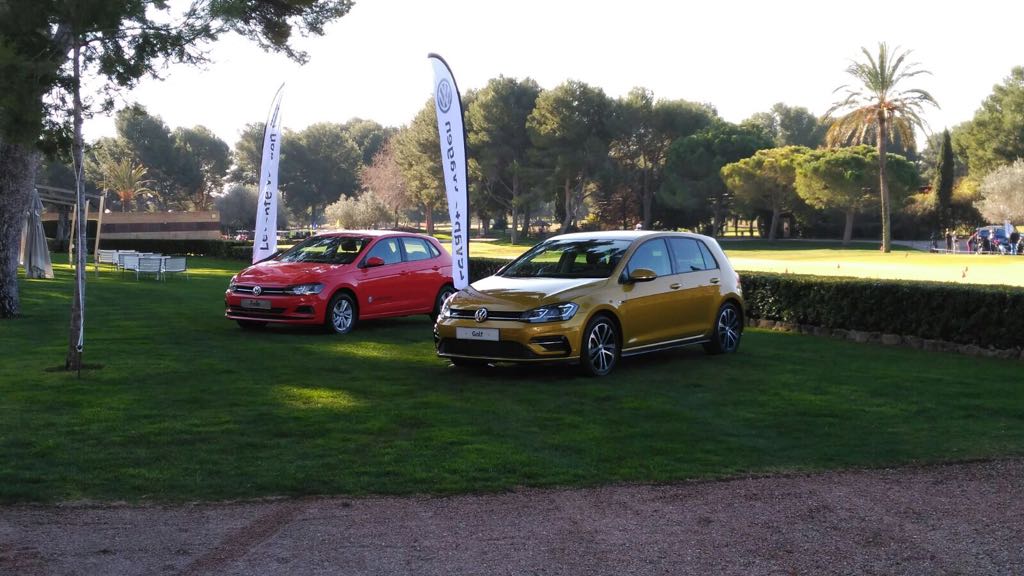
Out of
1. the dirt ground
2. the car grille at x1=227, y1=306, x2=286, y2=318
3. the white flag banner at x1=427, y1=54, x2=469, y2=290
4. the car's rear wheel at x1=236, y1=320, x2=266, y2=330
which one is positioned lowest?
the dirt ground

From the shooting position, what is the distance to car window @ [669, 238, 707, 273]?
1234cm

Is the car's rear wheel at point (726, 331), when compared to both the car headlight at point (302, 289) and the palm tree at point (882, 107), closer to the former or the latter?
the car headlight at point (302, 289)

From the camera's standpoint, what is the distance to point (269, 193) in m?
19.9

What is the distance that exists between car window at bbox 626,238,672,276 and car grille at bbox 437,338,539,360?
178cm

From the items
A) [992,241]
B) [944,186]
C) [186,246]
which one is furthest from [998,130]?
[186,246]

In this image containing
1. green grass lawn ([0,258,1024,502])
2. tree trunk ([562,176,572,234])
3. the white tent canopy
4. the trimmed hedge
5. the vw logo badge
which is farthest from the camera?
tree trunk ([562,176,572,234])

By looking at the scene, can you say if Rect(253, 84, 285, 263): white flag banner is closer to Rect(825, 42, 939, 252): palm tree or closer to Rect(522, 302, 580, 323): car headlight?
Rect(522, 302, 580, 323): car headlight

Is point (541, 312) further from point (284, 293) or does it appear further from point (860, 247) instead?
point (860, 247)

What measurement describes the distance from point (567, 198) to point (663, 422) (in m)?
71.4

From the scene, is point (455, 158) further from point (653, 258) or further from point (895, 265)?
point (895, 265)

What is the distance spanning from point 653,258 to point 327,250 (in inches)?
234

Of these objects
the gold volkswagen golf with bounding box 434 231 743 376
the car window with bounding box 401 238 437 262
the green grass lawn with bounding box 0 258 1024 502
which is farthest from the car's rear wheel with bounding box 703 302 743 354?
the car window with bounding box 401 238 437 262

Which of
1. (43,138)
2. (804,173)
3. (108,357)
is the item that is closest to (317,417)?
(108,357)

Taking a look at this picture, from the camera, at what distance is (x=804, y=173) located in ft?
222
